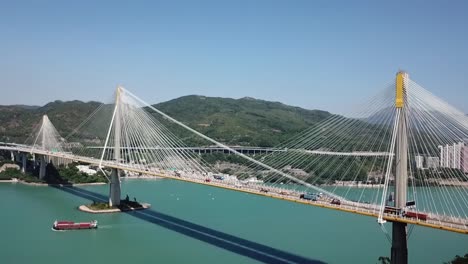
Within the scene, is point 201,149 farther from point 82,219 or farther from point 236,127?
point 82,219

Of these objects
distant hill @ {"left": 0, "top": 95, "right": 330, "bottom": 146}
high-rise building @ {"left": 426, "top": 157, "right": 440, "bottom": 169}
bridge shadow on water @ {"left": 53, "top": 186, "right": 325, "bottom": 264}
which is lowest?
bridge shadow on water @ {"left": 53, "top": 186, "right": 325, "bottom": 264}

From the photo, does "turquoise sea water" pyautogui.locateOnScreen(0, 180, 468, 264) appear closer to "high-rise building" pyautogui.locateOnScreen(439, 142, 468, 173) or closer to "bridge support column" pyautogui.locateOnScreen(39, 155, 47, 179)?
"high-rise building" pyautogui.locateOnScreen(439, 142, 468, 173)

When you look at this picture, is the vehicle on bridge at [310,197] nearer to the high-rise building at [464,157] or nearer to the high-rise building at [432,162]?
the high-rise building at [464,157]

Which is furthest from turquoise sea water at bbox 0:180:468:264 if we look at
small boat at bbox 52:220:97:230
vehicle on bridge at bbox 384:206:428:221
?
vehicle on bridge at bbox 384:206:428:221

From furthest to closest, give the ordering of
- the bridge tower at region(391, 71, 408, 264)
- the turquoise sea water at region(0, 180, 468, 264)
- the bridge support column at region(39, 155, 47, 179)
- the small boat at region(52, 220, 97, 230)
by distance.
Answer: the bridge support column at region(39, 155, 47, 179) → the small boat at region(52, 220, 97, 230) → the turquoise sea water at region(0, 180, 468, 264) → the bridge tower at region(391, 71, 408, 264)

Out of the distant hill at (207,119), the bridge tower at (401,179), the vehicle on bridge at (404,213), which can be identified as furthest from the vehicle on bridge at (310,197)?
the distant hill at (207,119)

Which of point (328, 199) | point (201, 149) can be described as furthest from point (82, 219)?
point (201, 149)

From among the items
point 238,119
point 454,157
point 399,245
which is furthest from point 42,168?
point 238,119
